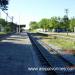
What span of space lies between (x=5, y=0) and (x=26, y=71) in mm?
60869

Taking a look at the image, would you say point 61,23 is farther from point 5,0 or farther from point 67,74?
point 67,74

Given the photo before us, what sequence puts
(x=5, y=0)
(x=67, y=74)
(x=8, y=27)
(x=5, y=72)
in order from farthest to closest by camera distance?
(x=8, y=27) < (x=5, y=0) < (x=5, y=72) < (x=67, y=74)

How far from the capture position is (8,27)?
131 m

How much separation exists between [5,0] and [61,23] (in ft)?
250

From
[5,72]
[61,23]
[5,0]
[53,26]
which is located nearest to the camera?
[5,72]

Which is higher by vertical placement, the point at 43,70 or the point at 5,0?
the point at 5,0

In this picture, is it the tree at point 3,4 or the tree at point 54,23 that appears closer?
the tree at point 3,4

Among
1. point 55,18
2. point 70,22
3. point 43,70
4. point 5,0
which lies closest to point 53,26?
point 55,18

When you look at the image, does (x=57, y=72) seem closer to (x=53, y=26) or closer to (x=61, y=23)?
(x=61, y=23)

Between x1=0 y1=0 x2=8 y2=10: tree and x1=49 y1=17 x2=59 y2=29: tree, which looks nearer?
x1=0 y1=0 x2=8 y2=10: tree

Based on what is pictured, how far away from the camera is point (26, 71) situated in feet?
47.4

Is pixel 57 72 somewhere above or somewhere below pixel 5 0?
below

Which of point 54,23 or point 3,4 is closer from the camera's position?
point 3,4

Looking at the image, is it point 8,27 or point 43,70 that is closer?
point 43,70
